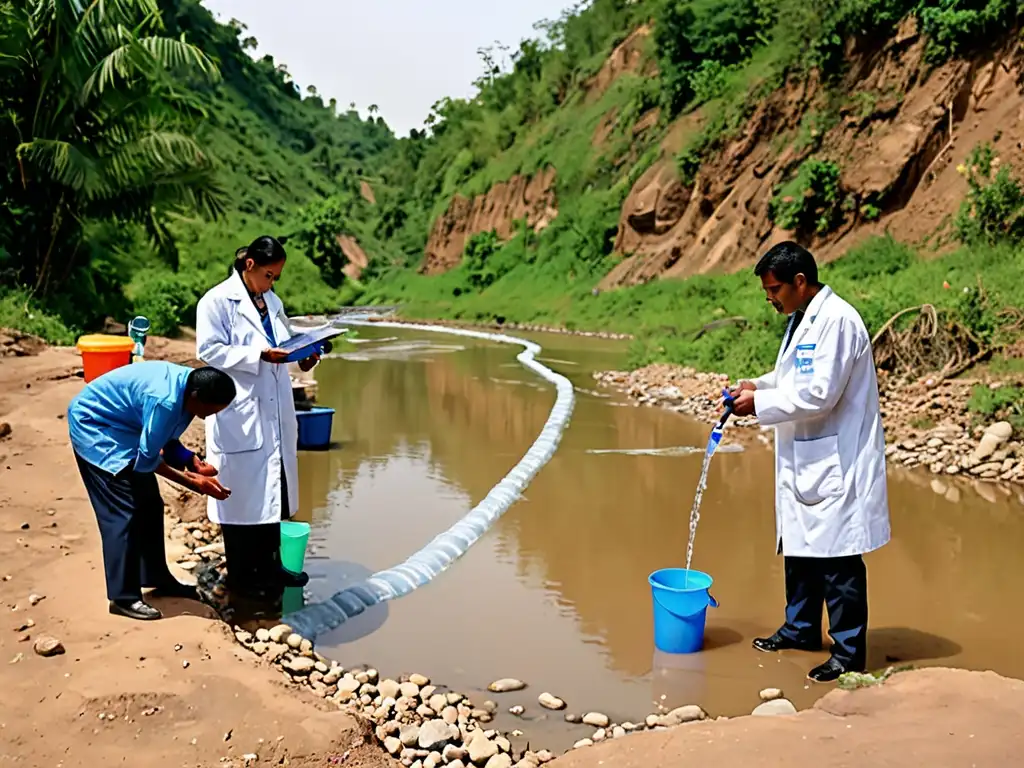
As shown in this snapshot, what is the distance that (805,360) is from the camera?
4.03m

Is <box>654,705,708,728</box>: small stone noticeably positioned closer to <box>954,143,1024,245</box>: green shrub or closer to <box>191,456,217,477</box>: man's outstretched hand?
<box>191,456,217,477</box>: man's outstretched hand

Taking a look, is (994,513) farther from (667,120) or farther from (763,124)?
(667,120)

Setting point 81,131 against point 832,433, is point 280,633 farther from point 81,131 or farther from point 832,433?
point 81,131

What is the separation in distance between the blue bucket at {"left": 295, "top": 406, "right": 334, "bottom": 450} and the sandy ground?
4.62 m

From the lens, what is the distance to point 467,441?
9.70 m

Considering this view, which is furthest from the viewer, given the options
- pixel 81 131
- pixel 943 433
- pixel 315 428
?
pixel 81 131

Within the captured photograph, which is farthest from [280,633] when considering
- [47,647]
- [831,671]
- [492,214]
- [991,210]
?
[492,214]

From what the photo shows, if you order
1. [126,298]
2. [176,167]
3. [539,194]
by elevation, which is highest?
[539,194]

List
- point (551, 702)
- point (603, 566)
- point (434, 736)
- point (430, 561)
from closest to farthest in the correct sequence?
point (434, 736)
point (551, 702)
point (430, 561)
point (603, 566)

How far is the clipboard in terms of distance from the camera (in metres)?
4.54

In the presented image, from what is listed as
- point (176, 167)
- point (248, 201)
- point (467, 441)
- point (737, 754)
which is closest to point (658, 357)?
point (467, 441)

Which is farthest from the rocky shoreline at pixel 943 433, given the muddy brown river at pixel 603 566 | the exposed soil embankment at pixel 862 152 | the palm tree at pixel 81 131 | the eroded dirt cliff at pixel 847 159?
the palm tree at pixel 81 131

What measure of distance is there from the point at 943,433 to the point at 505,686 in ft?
20.2

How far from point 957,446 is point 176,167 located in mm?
11906
